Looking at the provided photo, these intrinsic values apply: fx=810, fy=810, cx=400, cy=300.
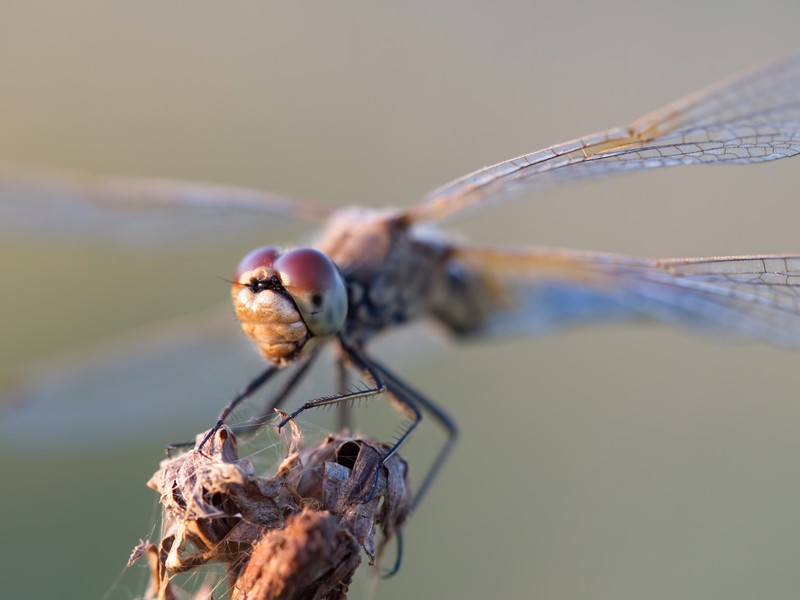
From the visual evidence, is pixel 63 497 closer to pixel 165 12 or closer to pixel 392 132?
pixel 392 132

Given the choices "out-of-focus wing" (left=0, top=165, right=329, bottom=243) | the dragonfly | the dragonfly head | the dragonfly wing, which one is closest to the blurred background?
the dragonfly wing

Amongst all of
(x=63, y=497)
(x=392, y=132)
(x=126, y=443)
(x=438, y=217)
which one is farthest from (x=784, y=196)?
(x=63, y=497)

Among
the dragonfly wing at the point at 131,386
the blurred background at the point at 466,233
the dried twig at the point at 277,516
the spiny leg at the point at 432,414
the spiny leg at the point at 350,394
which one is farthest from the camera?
the blurred background at the point at 466,233

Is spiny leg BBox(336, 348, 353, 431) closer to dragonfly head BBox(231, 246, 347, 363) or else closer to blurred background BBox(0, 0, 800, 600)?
dragonfly head BBox(231, 246, 347, 363)

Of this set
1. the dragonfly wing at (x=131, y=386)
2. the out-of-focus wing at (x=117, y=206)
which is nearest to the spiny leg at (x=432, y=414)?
the out-of-focus wing at (x=117, y=206)

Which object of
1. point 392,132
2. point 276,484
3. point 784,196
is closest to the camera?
point 276,484

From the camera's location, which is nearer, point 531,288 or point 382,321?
point 382,321

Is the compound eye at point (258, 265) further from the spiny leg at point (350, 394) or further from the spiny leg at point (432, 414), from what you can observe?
the spiny leg at point (432, 414)
